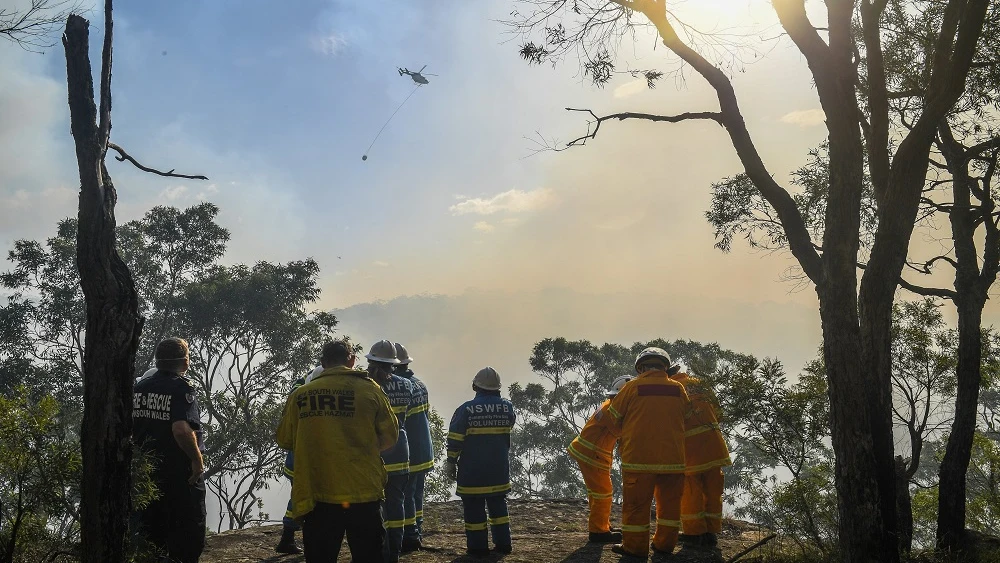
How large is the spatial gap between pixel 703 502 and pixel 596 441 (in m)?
1.36

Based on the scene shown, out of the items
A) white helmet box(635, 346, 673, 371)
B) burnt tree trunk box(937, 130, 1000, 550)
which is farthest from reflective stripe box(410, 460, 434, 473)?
burnt tree trunk box(937, 130, 1000, 550)

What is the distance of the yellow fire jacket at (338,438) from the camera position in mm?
5516

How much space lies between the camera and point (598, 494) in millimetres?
9180

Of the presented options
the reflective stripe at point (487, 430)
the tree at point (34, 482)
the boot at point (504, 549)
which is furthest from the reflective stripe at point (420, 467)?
the tree at point (34, 482)

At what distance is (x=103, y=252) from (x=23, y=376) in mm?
20680

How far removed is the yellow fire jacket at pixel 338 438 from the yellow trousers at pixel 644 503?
3202mm

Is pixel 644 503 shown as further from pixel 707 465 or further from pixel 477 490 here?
pixel 477 490

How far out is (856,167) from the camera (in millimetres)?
7168

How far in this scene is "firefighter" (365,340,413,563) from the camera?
25.1ft

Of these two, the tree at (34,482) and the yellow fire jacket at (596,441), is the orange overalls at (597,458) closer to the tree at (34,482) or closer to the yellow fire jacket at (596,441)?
the yellow fire jacket at (596,441)

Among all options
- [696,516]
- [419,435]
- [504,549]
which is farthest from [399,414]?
[696,516]

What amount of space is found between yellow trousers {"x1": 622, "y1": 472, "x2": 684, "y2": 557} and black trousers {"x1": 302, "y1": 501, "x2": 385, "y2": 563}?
320 cm

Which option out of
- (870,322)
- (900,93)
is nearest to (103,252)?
(870,322)

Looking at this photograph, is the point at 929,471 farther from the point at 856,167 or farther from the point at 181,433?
the point at 181,433
